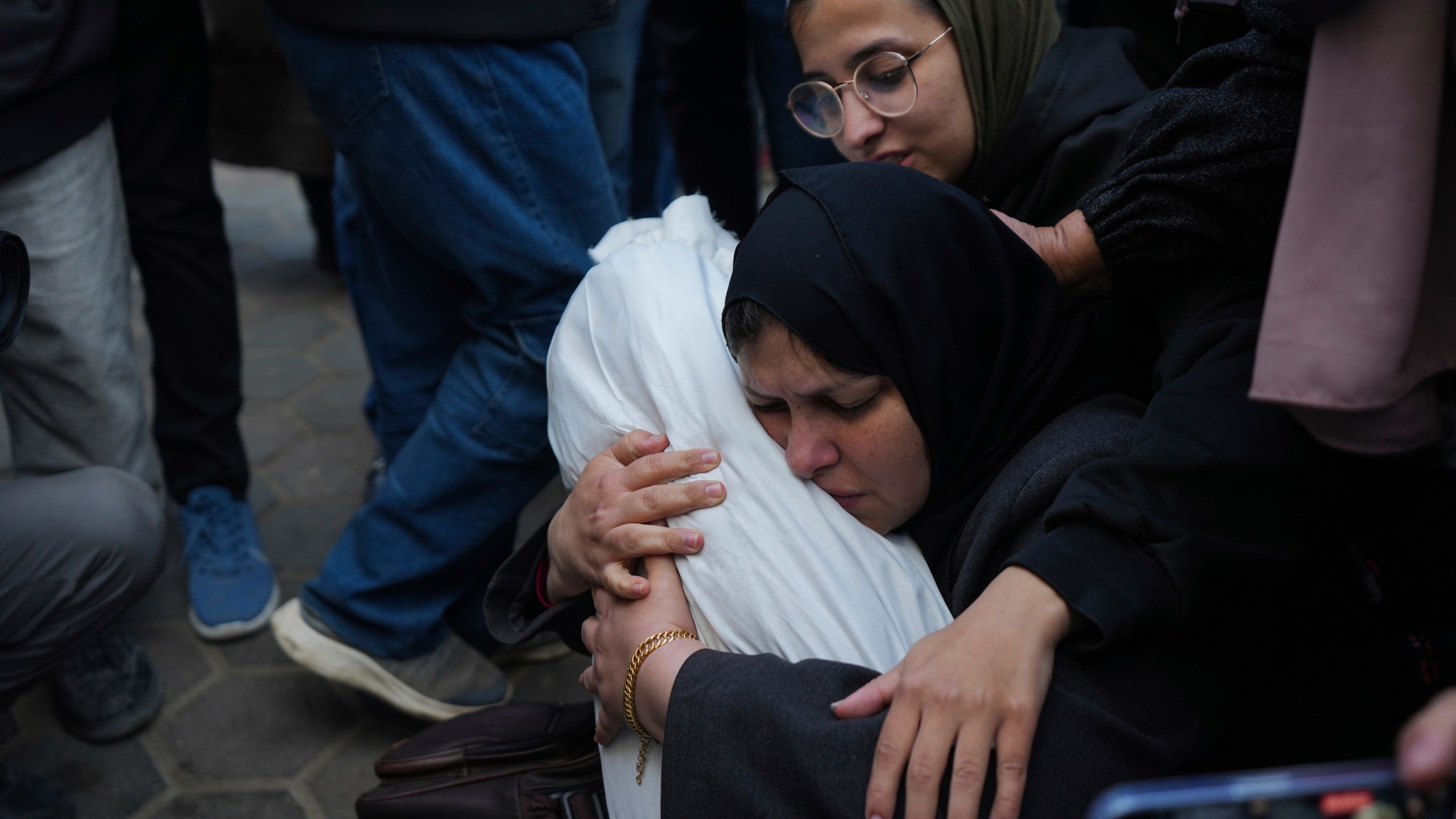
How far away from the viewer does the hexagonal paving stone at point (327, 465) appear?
3494 millimetres

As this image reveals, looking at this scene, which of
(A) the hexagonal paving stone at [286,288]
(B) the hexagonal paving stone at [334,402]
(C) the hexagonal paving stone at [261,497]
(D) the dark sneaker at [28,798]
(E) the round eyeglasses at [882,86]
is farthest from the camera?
(A) the hexagonal paving stone at [286,288]

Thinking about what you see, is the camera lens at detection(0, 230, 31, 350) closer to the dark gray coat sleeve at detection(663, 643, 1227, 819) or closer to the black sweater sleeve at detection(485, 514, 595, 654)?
the black sweater sleeve at detection(485, 514, 595, 654)

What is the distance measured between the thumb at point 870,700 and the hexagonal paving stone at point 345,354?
11.1ft

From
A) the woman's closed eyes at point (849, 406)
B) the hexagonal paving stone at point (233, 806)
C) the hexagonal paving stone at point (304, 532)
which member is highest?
the woman's closed eyes at point (849, 406)

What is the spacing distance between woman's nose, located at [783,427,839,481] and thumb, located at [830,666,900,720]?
0.98ft

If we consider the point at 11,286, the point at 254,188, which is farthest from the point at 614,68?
the point at 254,188

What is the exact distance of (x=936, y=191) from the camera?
1446mm

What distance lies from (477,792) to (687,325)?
762 millimetres

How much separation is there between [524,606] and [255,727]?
1.15 meters

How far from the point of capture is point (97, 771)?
2402 mm

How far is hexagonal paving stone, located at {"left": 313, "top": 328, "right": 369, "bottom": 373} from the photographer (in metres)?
4.27

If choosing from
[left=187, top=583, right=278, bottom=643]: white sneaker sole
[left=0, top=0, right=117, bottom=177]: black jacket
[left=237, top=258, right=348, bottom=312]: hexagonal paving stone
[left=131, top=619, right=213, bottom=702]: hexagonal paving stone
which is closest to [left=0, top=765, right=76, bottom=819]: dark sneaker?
[left=131, top=619, right=213, bottom=702]: hexagonal paving stone

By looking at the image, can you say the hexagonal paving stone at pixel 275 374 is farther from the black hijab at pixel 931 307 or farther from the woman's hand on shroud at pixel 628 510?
the black hijab at pixel 931 307

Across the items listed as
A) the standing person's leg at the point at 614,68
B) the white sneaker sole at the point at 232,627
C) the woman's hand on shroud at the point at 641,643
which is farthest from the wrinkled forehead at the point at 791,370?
the white sneaker sole at the point at 232,627
